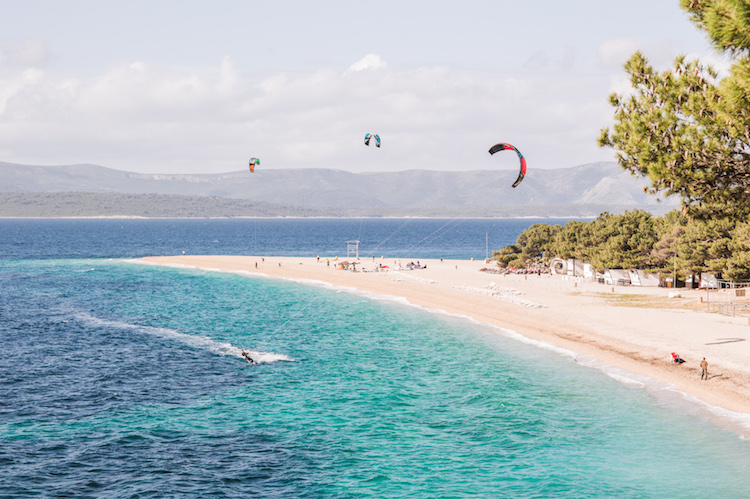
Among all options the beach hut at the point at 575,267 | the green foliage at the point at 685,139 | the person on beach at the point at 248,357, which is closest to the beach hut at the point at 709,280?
the beach hut at the point at 575,267

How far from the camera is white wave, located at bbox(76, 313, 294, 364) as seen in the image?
44.3 meters

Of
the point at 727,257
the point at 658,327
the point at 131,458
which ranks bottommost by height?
the point at 131,458

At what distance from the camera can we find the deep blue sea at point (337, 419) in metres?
23.6

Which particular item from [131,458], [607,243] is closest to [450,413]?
[131,458]

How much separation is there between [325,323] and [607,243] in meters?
38.7

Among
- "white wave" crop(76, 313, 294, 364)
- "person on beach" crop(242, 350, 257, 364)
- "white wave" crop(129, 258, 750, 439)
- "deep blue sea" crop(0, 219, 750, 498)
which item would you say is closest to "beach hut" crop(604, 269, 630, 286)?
"white wave" crop(129, 258, 750, 439)

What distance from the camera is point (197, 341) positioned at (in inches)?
1955

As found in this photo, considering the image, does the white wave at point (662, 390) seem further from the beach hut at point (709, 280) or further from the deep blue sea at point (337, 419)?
the beach hut at point (709, 280)

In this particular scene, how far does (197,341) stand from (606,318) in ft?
109

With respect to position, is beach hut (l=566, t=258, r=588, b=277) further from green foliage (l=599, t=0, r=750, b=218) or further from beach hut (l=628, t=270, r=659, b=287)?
green foliage (l=599, t=0, r=750, b=218)

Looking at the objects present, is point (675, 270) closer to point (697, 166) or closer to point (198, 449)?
point (697, 166)

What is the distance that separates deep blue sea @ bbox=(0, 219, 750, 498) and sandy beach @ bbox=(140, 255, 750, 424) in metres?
2.47

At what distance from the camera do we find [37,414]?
102 ft

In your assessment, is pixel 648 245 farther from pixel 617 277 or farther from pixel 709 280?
pixel 709 280
